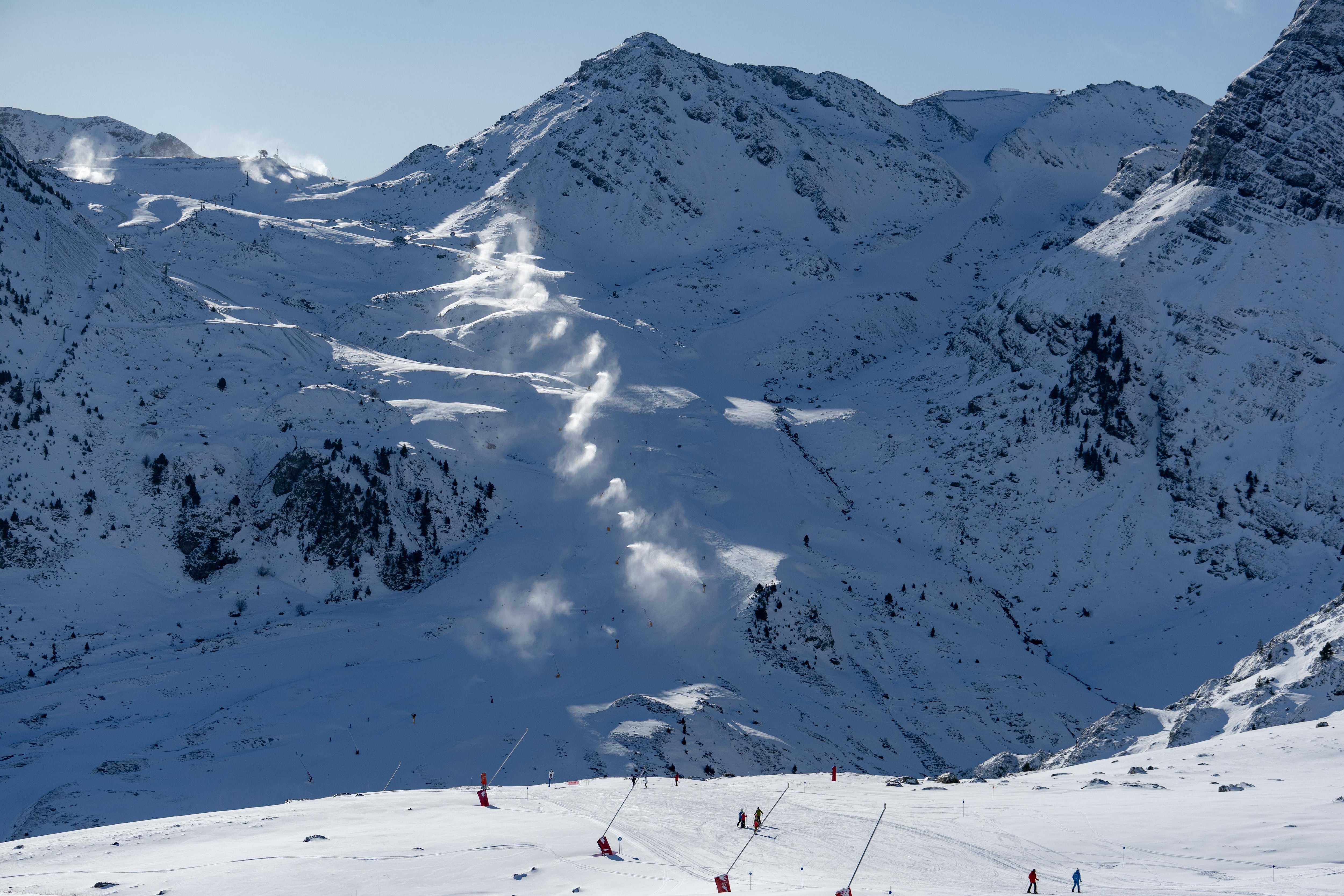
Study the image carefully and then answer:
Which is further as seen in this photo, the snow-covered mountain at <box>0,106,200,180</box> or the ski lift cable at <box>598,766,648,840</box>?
the snow-covered mountain at <box>0,106,200,180</box>

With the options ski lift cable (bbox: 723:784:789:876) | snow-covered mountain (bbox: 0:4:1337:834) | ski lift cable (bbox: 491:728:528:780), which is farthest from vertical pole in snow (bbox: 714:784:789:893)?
ski lift cable (bbox: 491:728:528:780)

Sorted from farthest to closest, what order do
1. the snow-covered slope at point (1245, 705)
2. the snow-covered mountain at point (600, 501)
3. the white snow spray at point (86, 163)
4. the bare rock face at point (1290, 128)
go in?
the white snow spray at point (86, 163) → the bare rock face at point (1290, 128) → the snow-covered mountain at point (600, 501) → the snow-covered slope at point (1245, 705)

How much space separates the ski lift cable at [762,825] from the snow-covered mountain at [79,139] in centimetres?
14987

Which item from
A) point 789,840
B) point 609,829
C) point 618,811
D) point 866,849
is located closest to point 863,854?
point 866,849

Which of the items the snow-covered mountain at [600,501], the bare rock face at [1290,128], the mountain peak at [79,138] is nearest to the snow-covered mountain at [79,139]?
the mountain peak at [79,138]

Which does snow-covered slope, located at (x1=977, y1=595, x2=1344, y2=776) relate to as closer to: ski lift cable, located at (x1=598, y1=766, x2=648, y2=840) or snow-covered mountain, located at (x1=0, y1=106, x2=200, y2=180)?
ski lift cable, located at (x1=598, y1=766, x2=648, y2=840)

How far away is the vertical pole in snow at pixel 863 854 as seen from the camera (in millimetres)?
24422

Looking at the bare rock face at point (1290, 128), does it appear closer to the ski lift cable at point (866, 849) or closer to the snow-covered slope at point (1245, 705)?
the snow-covered slope at point (1245, 705)

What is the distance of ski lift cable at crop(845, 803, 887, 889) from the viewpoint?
25.9 meters

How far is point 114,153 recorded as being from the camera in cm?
16075

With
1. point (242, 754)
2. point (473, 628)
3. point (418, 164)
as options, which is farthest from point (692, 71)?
point (242, 754)

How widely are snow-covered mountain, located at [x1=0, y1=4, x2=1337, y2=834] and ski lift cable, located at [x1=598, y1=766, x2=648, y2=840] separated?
736 centimetres

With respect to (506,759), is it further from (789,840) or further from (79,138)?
(79,138)

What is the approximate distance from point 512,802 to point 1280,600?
4292 centimetres
